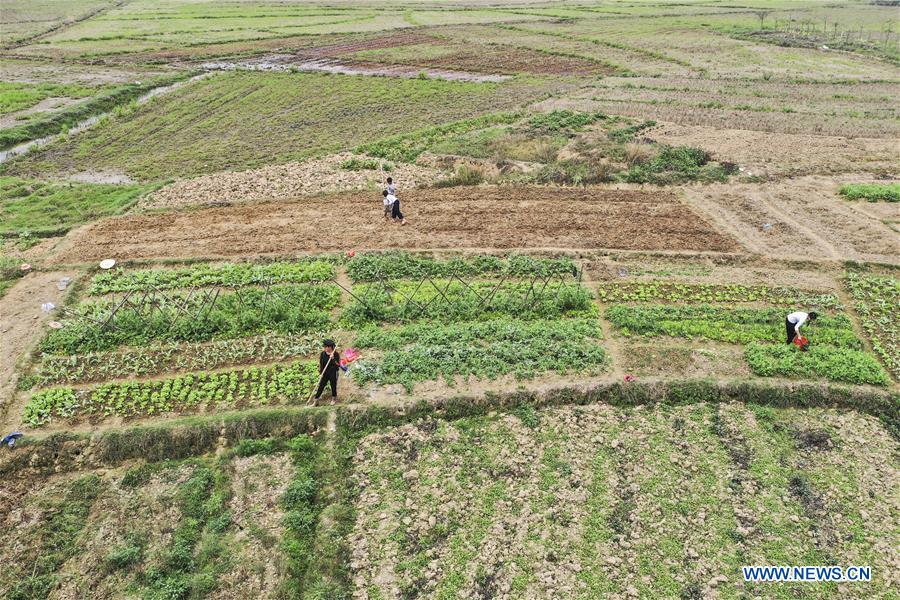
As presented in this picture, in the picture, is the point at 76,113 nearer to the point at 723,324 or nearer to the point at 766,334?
the point at 723,324

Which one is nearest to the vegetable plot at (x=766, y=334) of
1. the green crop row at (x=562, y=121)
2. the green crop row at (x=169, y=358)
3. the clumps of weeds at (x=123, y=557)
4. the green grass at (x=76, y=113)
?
the green crop row at (x=169, y=358)

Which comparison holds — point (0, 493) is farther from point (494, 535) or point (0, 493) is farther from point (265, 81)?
point (265, 81)

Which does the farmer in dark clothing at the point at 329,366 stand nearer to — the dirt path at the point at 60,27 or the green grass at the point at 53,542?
the green grass at the point at 53,542

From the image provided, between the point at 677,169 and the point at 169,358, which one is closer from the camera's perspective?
the point at 169,358

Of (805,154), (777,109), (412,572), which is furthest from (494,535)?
(777,109)

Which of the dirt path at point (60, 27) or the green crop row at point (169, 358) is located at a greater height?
the dirt path at point (60, 27)

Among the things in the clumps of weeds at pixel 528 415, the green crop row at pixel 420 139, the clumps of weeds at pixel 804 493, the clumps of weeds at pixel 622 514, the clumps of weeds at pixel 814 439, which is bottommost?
the clumps of weeds at pixel 622 514

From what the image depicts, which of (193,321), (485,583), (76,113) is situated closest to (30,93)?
(76,113)
